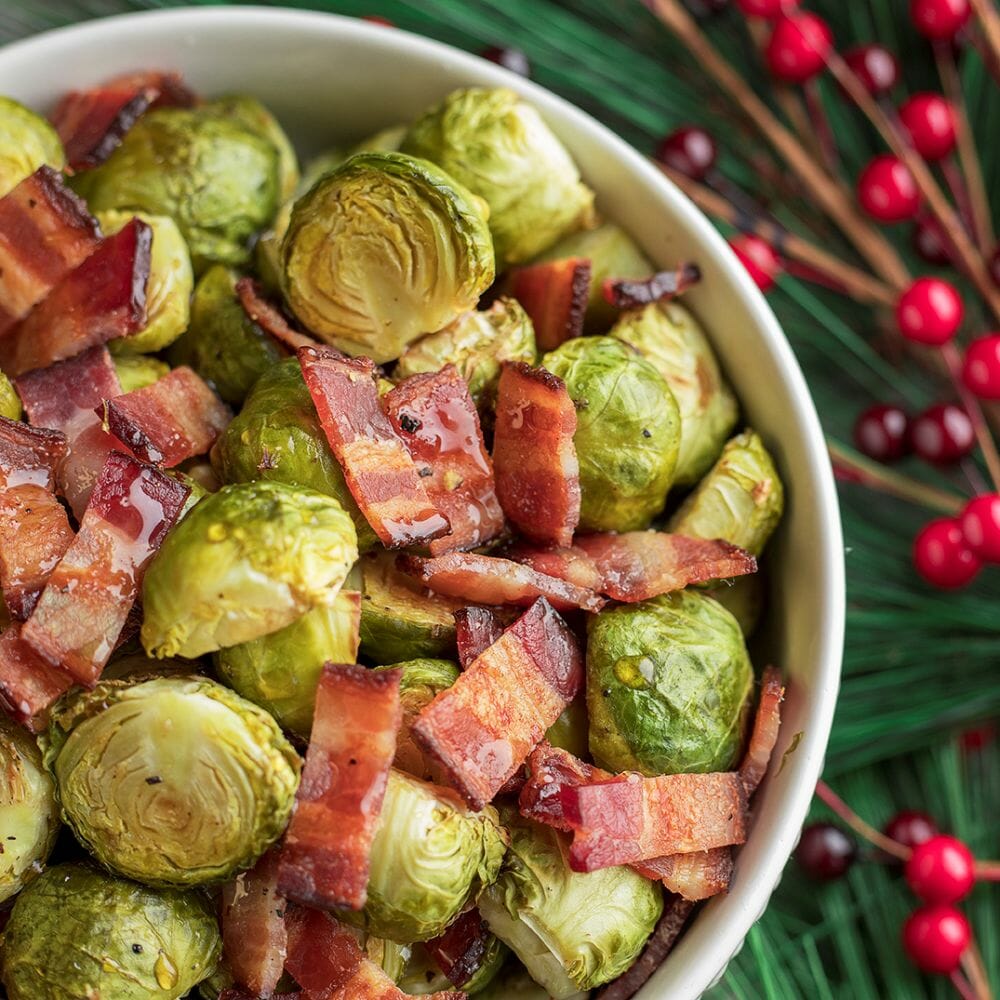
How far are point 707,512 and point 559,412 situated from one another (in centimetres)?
46

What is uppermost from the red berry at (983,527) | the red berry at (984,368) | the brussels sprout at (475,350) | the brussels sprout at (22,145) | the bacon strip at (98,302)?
the brussels sprout at (22,145)

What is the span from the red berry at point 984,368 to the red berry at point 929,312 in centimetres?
9

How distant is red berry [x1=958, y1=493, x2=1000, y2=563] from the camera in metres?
3.24

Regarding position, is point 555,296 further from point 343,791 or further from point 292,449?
point 343,791

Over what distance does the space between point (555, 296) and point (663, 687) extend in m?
0.89

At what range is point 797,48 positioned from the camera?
11.4ft

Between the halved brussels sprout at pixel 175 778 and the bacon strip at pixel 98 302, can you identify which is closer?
the halved brussels sprout at pixel 175 778

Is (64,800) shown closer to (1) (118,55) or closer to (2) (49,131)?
(2) (49,131)

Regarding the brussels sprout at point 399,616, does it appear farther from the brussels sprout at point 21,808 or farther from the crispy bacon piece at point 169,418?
the brussels sprout at point 21,808

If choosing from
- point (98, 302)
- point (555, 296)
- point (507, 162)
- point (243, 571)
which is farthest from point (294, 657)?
point (507, 162)

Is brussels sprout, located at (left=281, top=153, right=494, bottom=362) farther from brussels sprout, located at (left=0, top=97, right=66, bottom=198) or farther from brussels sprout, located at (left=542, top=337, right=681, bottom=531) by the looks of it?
brussels sprout, located at (left=0, top=97, right=66, bottom=198)

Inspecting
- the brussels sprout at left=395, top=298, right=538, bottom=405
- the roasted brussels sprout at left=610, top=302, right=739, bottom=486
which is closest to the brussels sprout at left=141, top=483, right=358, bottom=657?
the brussels sprout at left=395, top=298, right=538, bottom=405

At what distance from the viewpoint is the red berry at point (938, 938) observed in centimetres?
325

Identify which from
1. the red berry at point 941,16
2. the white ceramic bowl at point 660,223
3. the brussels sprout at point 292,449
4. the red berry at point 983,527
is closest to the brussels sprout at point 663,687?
the white ceramic bowl at point 660,223
